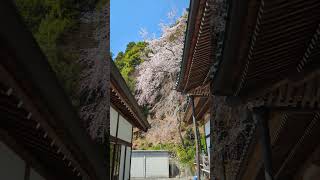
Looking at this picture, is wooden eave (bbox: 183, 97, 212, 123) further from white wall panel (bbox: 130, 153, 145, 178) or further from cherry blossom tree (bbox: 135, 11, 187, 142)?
cherry blossom tree (bbox: 135, 11, 187, 142)

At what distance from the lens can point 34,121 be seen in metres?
2.58

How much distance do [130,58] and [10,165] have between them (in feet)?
73.9

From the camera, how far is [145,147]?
21094 millimetres

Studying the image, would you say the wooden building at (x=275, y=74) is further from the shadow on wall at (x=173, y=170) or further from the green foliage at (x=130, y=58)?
the green foliage at (x=130, y=58)

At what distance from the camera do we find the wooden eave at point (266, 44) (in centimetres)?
240

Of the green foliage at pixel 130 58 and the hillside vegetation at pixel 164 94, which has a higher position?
the green foliage at pixel 130 58

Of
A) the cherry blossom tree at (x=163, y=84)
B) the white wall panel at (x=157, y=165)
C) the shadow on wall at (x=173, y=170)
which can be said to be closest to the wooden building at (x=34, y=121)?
the white wall panel at (x=157, y=165)

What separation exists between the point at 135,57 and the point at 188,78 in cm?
1725

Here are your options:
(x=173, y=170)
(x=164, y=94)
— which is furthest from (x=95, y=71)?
(x=164, y=94)

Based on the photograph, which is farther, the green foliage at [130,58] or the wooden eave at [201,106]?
the green foliage at [130,58]

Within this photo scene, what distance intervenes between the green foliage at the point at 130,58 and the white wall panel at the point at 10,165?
2055 cm

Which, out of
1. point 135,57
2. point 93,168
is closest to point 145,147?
point 135,57

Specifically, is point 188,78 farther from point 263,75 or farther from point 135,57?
point 135,57

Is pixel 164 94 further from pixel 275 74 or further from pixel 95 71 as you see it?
pixel 275 74
